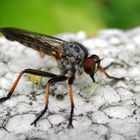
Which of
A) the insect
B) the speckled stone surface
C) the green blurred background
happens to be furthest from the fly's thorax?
the green blurred background

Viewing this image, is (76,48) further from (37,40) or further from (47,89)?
(47,89)

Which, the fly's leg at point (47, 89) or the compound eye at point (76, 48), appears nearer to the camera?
the fly's leg at point (47, 89)

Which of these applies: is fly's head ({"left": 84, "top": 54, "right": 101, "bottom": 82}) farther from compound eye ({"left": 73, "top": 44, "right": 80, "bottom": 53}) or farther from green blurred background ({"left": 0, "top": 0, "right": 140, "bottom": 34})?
green blurred background ({"left": 0, "top": 0, "right": 140, "bottom": 34})

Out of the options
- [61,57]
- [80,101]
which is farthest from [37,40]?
[80,101]

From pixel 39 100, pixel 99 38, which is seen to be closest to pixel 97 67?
pixel 39 100

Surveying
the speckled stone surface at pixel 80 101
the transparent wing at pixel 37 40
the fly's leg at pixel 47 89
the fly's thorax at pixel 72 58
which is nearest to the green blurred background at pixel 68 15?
the speckled stone surface at pixel 80 101

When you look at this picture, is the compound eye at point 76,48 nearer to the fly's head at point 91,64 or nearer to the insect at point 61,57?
the insect at point 61,57
